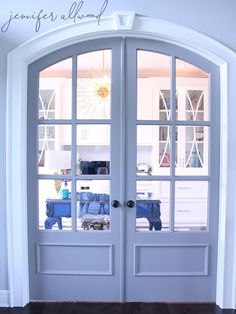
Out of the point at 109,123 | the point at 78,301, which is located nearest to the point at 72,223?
the point at 78,301

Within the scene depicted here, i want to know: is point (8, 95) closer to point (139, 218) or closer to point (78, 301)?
point (139, 218)

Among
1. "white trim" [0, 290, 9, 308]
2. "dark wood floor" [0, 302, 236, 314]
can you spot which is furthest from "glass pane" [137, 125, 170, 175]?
"white trim" [0, 290, 9, 308]

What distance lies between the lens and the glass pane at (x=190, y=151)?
96.4 inches

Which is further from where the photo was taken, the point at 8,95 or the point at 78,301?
the point at 78,301

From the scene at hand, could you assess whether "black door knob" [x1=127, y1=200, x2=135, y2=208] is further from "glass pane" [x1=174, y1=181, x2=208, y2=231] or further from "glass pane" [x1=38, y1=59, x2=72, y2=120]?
"glass pane" [x1=38, y1=59, x2=72, y2=120]

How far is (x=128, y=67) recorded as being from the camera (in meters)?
2.41

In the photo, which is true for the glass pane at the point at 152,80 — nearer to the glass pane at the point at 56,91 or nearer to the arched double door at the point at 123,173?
the arched double door at the point at 123,173

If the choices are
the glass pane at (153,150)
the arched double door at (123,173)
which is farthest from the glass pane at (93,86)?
the glass pane at (153,150)

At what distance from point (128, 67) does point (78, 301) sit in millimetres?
2042

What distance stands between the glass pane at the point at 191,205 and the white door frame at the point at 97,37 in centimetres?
14

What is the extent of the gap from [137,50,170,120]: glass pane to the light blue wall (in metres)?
0.31

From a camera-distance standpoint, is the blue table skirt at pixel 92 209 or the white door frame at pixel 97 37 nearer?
the white door frame at pixel 97 37

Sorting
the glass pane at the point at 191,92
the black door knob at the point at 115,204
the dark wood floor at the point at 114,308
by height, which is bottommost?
the dark wood floor at the point at 114,308

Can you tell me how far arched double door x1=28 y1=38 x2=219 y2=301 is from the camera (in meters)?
2.42
